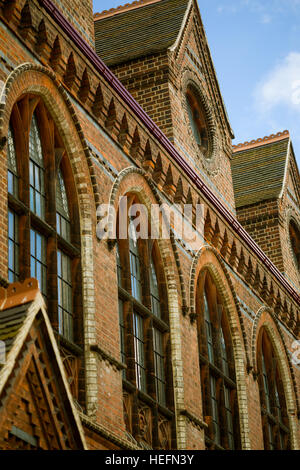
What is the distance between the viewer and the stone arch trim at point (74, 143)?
15336 mm

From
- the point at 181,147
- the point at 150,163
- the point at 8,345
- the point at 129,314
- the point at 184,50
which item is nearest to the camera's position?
the point at 8,345

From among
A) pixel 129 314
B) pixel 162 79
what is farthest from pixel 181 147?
pixel 129 314

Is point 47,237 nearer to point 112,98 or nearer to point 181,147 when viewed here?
point 112,98

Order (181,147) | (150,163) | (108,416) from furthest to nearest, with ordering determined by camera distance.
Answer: (181,147)
(150,163)
(108,416)

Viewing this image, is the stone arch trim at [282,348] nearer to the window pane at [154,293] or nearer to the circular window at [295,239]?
the window pane at [154,293]

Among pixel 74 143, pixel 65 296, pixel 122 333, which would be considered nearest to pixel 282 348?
pixel 122 333

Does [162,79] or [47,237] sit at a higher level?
[162,79]

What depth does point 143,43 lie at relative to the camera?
2372cm

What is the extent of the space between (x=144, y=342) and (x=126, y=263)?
1.42m

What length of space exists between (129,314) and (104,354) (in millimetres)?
1851

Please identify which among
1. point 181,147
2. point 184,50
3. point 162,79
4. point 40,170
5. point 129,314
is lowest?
point 129,314

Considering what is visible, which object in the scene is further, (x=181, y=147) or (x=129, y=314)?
(x=181, y=147)

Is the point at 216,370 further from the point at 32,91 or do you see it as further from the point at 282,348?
the point at 32,91

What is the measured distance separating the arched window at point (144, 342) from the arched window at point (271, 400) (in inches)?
195
